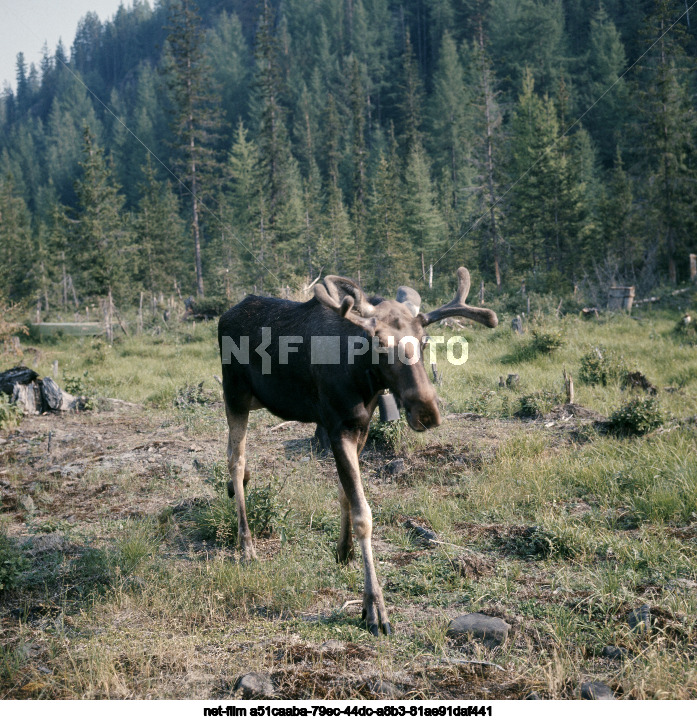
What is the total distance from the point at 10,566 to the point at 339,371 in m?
3.08

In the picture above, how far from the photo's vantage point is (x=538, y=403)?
31.0 feet

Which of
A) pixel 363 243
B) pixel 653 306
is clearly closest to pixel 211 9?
pixel 363 243

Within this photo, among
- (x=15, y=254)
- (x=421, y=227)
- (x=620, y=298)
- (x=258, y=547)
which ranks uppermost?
(x=15, y=254)

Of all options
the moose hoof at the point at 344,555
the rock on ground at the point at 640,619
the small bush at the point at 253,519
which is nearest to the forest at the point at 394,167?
the small bush at the point at 253,519

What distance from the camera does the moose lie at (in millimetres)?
3814

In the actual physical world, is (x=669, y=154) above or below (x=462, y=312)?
above

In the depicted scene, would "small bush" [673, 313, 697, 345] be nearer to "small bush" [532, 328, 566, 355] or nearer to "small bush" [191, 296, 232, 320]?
"small bush" [532, 328, 566, 355]

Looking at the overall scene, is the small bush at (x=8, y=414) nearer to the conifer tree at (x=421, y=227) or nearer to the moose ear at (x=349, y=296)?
the moose ear at (x=349, y=296)

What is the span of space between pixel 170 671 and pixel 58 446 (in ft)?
21.1

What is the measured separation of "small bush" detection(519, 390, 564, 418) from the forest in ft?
25.7

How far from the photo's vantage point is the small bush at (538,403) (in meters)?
9.38

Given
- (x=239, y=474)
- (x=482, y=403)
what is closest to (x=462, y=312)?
(x=239, y=474)

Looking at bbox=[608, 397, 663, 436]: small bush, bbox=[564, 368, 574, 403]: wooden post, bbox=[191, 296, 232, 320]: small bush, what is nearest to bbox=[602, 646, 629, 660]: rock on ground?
bbox=[608, 397, 663, 436]: small bush

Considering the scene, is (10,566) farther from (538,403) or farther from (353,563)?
(538,403)
